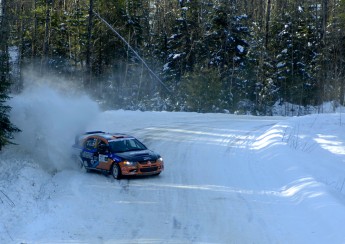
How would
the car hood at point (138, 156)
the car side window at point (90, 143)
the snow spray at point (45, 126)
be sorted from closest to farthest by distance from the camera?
the car hood at point (138, 156) → the car side window at point (90, 143) → the snow spray at point (45, 126)

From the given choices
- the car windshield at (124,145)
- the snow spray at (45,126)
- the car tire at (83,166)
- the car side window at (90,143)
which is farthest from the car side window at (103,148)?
the snow spray at (45,126)

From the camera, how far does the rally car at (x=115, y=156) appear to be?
15337 millimetres

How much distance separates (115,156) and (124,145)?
3.73 feet

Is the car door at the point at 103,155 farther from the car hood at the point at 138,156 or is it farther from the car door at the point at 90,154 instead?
the car hood at the point at 138,156

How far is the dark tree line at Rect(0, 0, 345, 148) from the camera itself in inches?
1966

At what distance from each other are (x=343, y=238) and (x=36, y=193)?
8.11 meters

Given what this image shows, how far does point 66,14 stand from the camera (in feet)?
183

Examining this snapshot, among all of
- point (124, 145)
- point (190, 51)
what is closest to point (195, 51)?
point (190, 51)

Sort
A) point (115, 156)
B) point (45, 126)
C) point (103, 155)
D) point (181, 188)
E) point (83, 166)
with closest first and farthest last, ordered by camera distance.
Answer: point (181, 188) → point (115, 156) → point (103, 155) → point (83, 166) → point (45, 126)

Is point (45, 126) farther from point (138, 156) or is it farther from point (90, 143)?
point (138, 156)

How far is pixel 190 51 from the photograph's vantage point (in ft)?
170

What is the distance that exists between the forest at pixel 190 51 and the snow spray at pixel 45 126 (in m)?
25.1

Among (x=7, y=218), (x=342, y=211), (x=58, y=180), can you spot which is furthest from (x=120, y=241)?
(x=58, y=180)

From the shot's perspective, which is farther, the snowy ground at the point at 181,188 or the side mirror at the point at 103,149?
the side mirror at the point at 103,149
